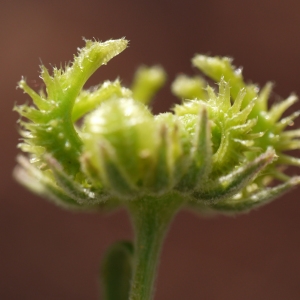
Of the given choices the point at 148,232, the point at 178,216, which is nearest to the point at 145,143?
the point at 148,232

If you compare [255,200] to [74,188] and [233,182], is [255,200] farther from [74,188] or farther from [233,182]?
[74,188]

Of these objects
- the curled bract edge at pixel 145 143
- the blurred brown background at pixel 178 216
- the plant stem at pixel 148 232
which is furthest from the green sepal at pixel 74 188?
the blurred brown background at pixel 178 216

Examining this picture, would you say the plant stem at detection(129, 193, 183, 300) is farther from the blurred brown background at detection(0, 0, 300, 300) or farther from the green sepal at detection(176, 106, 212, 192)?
the blurred brown background at detection(0, 0, 300, 300)

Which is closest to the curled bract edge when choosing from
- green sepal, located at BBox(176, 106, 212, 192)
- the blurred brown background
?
green sepal, located at BBox(176, 106, 212, 192)

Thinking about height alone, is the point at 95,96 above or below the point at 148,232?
above

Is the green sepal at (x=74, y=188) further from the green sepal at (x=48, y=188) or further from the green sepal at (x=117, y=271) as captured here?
the green sepal at (x=117, y=271)

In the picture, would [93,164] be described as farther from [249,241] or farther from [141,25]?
[141,25]

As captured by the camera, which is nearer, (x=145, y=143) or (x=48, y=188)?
(x=145, y=143)
